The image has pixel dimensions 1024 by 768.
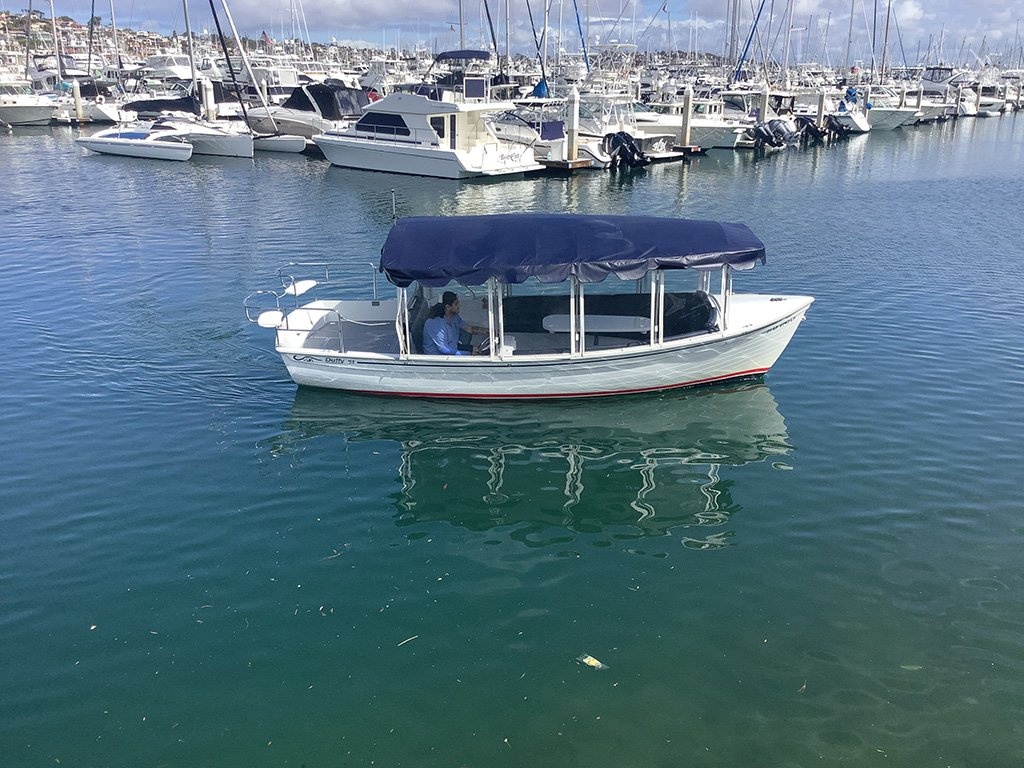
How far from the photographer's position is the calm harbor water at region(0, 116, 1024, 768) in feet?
28.0

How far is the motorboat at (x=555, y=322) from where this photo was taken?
15.1 metres

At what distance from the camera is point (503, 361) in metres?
15.4

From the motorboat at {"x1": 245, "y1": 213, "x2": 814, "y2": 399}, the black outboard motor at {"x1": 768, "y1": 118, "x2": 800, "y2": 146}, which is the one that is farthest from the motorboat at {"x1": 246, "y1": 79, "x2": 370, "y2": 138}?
the motorboat at {"x1": 245, "y1": 213, "x2": 814, "y2": 399}

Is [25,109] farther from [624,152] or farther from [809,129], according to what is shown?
[809,129]

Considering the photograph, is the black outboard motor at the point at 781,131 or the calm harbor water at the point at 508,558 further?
the black outboard motor at the point at 781,131

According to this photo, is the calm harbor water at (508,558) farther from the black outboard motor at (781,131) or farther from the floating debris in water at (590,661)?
the black outboard motor at (781,131)

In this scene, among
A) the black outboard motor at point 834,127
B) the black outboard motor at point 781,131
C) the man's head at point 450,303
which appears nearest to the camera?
the man's head at point 450,303

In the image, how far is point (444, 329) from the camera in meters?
15.6

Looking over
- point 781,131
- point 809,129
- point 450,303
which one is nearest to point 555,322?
point 450,303

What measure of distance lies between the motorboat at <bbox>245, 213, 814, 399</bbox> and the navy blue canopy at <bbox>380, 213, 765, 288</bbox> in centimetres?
3

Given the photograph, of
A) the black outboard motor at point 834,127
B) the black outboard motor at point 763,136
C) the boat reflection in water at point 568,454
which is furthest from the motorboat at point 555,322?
the black outboard motor at point 834,127

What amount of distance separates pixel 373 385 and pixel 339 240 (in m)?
16.5

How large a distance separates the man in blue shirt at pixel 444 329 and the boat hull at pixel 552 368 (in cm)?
34

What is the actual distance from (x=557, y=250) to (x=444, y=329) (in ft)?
8.40
